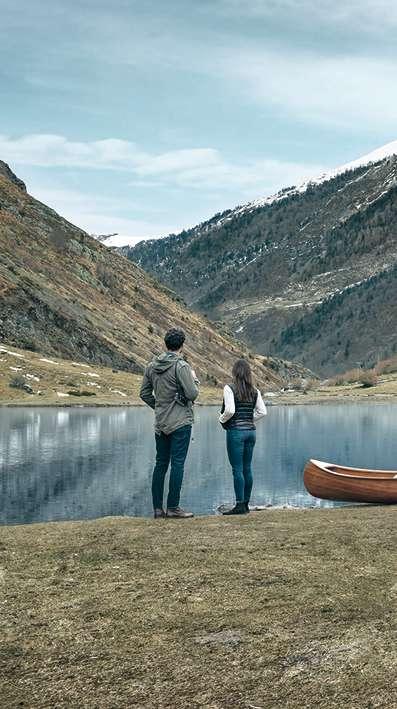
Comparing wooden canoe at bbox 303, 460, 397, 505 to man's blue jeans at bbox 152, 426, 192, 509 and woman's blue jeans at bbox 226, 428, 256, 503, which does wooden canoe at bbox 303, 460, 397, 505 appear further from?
man's blue jeans at bbox 152, 426, 192, 509

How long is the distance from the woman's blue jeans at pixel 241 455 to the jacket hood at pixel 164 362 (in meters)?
2.48

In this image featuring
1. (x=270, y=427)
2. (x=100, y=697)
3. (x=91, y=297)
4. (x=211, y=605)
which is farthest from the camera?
(x=91, y=297)

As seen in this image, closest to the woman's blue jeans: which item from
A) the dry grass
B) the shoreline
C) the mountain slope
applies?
the shoreline

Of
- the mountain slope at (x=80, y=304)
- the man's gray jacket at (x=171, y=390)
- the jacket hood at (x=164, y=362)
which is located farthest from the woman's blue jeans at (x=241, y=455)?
the mountain slope at (x=80, y=304)

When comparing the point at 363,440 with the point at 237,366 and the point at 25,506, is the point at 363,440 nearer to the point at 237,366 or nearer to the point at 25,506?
the point at 25,506

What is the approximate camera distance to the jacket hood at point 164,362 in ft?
57.8

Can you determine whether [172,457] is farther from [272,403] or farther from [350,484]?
[272,403]

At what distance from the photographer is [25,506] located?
96.6ft

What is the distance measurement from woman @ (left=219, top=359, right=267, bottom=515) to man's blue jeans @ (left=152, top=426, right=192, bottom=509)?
4.48 feet

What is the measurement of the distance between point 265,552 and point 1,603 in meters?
4.55

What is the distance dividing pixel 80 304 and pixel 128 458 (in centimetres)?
9961

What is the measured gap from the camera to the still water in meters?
31.2

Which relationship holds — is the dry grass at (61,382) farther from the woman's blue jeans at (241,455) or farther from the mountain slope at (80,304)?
the woman's blue jeans at (241,455)

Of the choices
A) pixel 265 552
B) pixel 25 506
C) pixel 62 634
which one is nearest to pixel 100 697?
pixel 62 634
